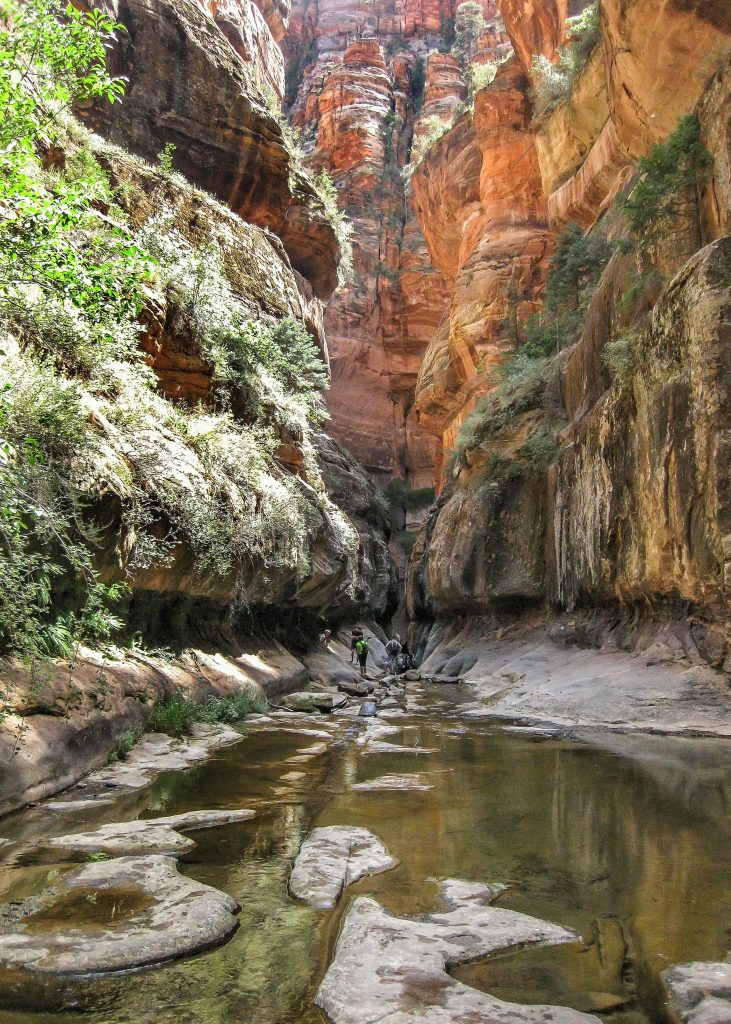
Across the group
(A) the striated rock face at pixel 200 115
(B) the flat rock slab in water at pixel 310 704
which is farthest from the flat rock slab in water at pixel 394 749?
(A) the striated rock face at pixel 200 115

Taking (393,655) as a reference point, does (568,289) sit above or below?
above

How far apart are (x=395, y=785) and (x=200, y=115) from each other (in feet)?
70.5

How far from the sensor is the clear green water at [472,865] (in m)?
2.55

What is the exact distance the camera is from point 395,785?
6.25 m

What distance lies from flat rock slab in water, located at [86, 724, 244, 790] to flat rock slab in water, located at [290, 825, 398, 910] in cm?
251

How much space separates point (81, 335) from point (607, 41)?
14.8 meters

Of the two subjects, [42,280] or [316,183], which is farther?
[316,183]

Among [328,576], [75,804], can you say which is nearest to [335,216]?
[328,576]

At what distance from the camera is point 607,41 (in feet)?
53.8

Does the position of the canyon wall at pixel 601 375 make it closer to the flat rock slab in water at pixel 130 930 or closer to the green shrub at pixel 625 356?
the green shrub at pixel 625 356

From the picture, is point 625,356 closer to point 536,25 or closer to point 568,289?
point 568,289

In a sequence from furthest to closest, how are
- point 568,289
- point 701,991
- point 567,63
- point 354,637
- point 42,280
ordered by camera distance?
point 567,63 → point 354,637 → point 568,289 → point 42,280 → point 701,991

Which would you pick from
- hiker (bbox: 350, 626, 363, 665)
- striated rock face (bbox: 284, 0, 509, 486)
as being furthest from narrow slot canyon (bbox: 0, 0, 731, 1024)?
striated rock face (bbox: 284, 0, 509, 486)

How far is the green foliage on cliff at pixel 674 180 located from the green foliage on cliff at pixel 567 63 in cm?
1106
